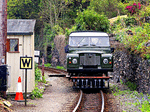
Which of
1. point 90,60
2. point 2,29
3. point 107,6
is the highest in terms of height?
point 107,6

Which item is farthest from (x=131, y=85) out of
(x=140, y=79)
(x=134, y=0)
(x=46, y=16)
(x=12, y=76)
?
(x=46, y=16)

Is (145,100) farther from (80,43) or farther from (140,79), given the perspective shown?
(80,43)

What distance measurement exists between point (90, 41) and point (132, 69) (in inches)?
104

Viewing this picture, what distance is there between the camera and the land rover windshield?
14.1 m

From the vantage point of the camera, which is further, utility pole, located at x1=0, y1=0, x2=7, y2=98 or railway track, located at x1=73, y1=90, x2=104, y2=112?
utility pole, located at x1=0, y1=0, x2=7, y2=98

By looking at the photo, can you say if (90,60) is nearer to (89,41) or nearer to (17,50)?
(89,41)

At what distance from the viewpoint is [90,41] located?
14195mm

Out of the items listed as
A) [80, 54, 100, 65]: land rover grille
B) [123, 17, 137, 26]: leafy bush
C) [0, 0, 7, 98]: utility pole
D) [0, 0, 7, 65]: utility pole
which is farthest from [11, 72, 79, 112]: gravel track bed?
[123, 17, 137, 26]: leafy bush

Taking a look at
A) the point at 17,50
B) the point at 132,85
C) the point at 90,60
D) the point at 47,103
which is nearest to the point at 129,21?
the point at 132,85

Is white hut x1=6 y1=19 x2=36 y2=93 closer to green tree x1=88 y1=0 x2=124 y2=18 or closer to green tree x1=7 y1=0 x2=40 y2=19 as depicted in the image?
green tree x1=88 y1=0 x2=124 y2=18

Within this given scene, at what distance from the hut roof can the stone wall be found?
521 cm

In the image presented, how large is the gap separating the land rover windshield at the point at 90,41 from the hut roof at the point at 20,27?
8.18 ft

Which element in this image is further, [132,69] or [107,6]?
[107,6]

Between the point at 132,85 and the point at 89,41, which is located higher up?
the point at 89,41
